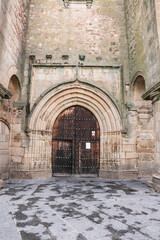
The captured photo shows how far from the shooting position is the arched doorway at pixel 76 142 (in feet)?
19.5

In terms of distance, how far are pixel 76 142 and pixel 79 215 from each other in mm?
3642

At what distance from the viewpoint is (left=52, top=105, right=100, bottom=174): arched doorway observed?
5.94m

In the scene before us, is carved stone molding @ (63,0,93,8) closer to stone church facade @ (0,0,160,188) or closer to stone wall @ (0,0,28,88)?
stone church facade @ (0,0,160,188)

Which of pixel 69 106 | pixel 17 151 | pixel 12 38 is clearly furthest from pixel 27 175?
pixel 12 38

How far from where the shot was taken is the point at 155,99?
4.18 meters

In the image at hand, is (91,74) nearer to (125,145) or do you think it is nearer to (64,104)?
(64,104)

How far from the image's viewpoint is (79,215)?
246 cm

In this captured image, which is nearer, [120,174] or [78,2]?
[120,174]

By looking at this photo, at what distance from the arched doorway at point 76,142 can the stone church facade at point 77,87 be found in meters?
0.04

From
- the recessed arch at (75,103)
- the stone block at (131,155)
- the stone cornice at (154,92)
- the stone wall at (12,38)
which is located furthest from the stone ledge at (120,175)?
the stone wall at (12,38)

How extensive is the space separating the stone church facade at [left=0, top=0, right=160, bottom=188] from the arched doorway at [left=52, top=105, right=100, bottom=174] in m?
0.04

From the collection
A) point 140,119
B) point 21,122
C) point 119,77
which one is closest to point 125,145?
point 140,119

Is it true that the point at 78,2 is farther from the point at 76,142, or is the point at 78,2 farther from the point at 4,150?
the point at 4,150

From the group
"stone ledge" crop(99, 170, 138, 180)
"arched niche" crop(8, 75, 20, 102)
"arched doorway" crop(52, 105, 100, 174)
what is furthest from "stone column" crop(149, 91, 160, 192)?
"arched niche" crop(8, 75, 20, 102)
